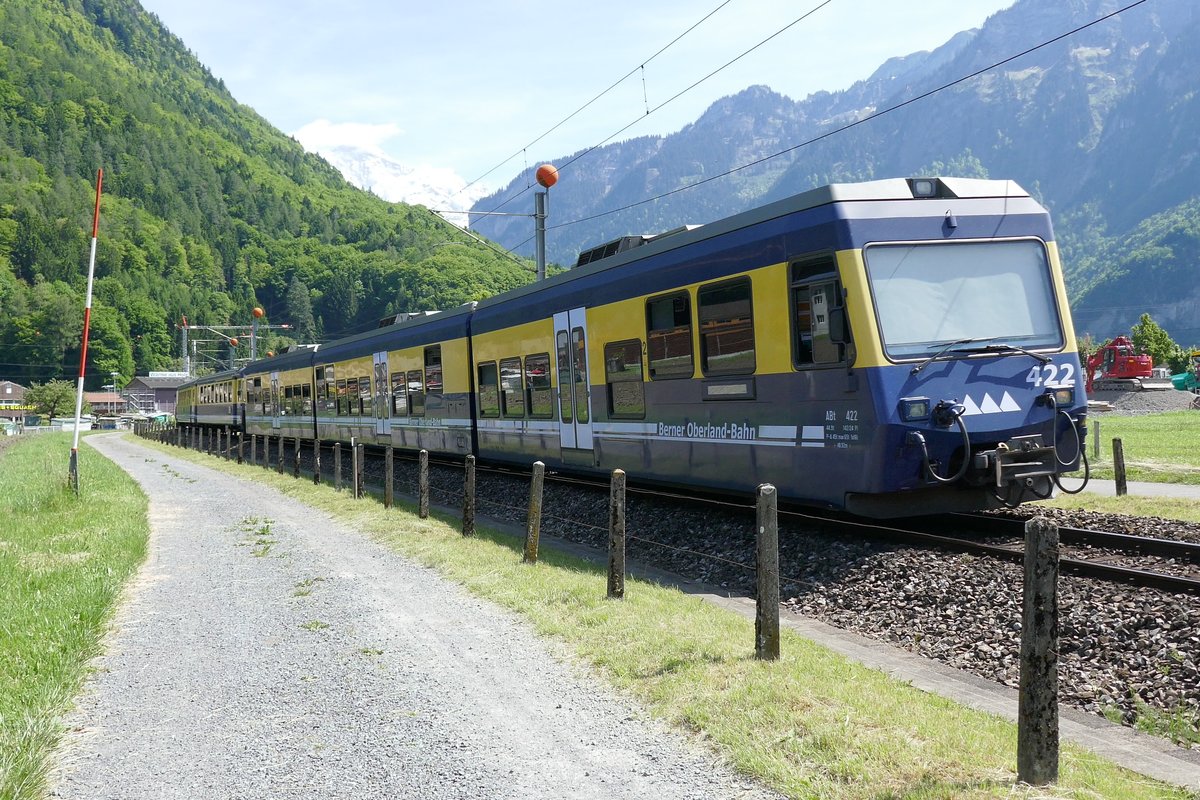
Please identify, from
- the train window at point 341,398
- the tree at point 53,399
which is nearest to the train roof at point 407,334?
the train window at point 341,398

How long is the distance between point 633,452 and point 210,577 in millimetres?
5467

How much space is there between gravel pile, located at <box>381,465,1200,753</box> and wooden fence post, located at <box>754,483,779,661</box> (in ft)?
4.58

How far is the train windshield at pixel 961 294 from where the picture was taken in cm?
909

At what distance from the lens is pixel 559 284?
596 inches

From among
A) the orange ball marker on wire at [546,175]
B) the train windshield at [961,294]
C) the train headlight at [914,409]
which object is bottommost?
Result: the train headlight at [914,409]

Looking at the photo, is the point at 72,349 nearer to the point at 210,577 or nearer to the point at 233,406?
the point at 233,406

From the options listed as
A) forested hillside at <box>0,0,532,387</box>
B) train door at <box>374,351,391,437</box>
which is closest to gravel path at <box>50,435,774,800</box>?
train door at <box>374,351,391,437</box>

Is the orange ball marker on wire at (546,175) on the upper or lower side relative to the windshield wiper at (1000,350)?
upper

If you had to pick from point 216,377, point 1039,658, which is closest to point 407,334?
point 1039,658

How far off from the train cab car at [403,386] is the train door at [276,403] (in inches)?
203

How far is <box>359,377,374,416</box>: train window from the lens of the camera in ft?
82.8

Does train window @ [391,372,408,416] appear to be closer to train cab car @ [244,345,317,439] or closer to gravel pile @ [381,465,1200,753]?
train cab car @ [244,345,317,439]

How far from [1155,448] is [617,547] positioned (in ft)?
57.0

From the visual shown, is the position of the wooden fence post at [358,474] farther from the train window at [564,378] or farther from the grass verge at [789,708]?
the grass verge at [789,708]
